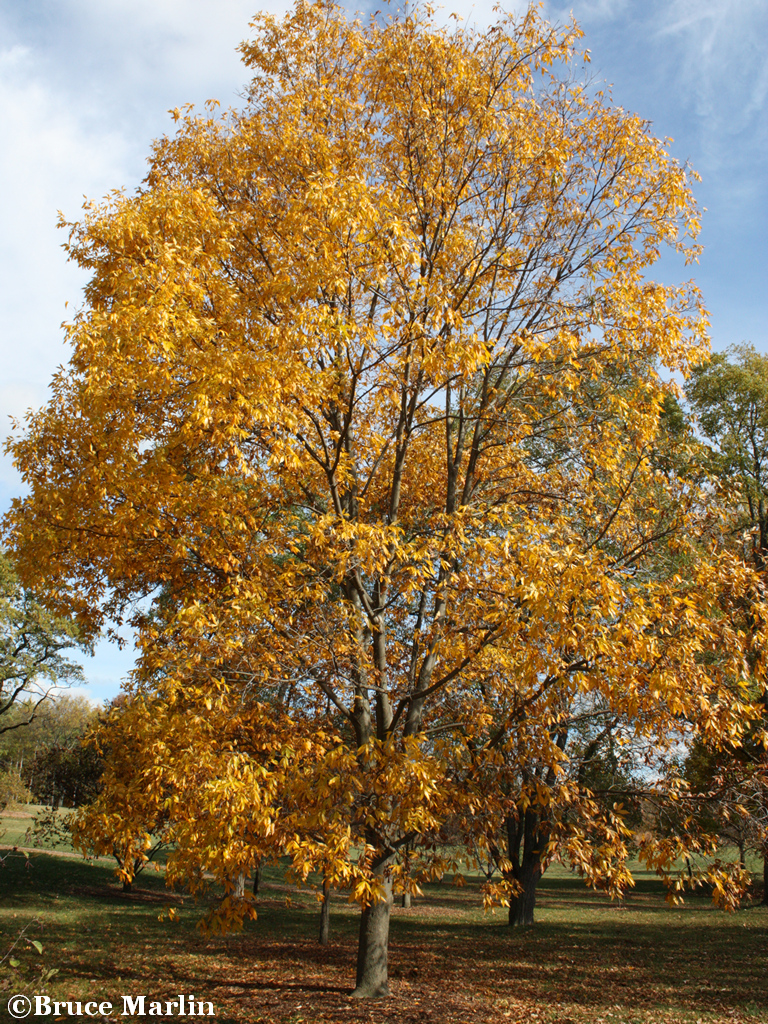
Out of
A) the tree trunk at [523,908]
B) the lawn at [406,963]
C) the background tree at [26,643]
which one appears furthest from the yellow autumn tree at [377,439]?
the background tree at [26,643]

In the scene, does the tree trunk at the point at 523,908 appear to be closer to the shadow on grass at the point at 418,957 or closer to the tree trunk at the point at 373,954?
the shadow on grass at the point at 418,957

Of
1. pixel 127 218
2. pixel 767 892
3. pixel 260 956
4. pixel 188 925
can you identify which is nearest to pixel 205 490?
pixel 127 218

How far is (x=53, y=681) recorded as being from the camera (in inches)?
1131

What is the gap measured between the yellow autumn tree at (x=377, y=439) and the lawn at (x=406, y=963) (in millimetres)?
1761

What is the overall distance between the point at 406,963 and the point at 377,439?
9.35 m

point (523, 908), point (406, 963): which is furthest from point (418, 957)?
point (523, 908)

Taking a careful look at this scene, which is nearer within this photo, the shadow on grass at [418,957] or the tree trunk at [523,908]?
the shadow on grass at [418,957]

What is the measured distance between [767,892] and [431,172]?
2321 centimetres

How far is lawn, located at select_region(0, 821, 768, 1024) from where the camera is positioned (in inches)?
318

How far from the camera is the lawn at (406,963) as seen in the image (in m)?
8.08

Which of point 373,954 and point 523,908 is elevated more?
point 373,954

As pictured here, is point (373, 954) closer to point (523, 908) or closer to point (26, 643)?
point (523, 908)

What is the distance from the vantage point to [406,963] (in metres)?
11.3

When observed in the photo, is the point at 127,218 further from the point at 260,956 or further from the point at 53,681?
the point at 53,681
